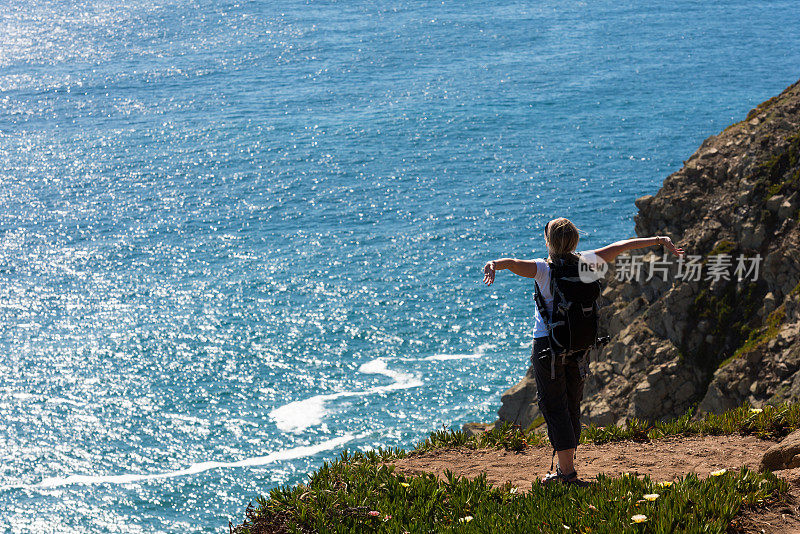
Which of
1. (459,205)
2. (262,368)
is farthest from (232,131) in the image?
(262,368)

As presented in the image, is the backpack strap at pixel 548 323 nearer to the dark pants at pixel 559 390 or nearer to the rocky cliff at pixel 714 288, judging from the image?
the dark pants at pixel 559 390

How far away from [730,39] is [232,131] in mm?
84783

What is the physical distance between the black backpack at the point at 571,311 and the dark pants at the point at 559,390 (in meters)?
0.20

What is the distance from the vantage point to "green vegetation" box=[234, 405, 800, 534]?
771 cm

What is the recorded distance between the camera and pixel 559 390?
336 inches

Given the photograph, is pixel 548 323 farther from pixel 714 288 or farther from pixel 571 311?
pixel 714 288

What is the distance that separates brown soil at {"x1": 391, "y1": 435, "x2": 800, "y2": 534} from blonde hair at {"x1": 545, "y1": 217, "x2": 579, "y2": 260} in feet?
10.2

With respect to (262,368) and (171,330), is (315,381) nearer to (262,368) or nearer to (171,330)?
(262,368)

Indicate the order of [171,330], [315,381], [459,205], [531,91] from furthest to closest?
[531,91] → [459,205] → [171,330] → [315,381]

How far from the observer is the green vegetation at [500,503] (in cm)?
771

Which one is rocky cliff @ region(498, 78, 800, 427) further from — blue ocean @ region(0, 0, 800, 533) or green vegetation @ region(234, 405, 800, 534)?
blue ocean @ region(0, 0, 800, 533)


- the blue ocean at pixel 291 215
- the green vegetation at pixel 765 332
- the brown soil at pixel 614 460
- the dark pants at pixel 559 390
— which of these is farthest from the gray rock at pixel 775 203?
the blue ocean at pixel 291 215

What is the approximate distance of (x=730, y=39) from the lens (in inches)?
5089

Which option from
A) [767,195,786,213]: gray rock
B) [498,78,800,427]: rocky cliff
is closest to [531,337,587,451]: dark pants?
[498,78,800,427]: rocky cliff
